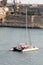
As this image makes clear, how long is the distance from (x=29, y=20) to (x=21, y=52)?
1207 inches

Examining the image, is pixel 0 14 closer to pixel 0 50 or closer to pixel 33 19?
pixel 33 19

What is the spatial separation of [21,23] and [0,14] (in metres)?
6.20

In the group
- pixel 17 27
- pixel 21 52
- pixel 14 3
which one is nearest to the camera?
pixel 21 52

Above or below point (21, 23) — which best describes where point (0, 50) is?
above

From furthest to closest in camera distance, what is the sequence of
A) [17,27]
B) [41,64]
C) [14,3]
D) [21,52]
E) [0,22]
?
[14,3]
[0,22]
[17,27]
[21,52]
[41,64]

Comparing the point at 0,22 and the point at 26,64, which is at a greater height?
the point at 26,64

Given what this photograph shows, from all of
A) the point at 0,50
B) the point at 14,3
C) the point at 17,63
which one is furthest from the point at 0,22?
the point at 17,63

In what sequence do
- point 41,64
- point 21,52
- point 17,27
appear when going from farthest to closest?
point 17,27 < point 21,52 < point 41,64

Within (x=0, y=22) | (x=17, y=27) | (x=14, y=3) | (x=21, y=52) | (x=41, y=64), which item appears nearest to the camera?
(x=41, y=64)

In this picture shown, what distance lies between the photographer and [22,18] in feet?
178

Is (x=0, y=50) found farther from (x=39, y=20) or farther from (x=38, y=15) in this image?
(x=38, y=15)

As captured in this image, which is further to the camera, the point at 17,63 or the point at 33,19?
the point at 33,19

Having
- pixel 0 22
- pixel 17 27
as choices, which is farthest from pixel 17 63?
pixel 0 22

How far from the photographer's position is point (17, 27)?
51.5 meters
